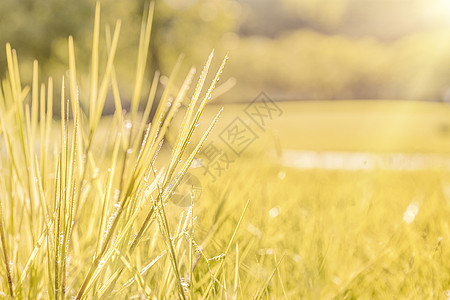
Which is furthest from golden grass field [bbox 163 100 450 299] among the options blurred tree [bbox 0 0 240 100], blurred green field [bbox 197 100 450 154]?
blurred green field [bbox 197 100 450 154]

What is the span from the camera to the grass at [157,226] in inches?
23.8

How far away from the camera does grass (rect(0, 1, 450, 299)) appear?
1.98 ft

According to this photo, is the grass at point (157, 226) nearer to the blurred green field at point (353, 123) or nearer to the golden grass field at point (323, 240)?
the golden grass field at point (323, 240)

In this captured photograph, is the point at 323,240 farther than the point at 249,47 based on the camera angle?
No

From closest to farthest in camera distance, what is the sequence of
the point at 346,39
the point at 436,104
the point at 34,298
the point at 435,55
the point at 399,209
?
the point at 34,298 < the point at 399,209 < the point at 435,55 < the point at 436,104 < the point at 346,39

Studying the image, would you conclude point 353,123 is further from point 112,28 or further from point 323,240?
point 323,240

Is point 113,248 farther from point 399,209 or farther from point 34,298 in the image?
point 399,209

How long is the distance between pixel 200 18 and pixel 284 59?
122ft

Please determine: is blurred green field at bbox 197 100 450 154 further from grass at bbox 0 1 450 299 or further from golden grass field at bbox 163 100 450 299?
grass at bbox 0 1 450 299

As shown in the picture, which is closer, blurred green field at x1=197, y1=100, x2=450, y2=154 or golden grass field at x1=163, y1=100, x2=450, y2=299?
golden grass field at x1=163, y1=100, x2=450, y2=299

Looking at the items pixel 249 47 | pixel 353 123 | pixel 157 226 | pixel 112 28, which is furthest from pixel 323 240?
pixel 249 47

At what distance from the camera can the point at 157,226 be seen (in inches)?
32.5

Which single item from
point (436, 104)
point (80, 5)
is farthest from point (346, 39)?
point (80, 5)

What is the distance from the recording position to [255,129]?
1.06 m
